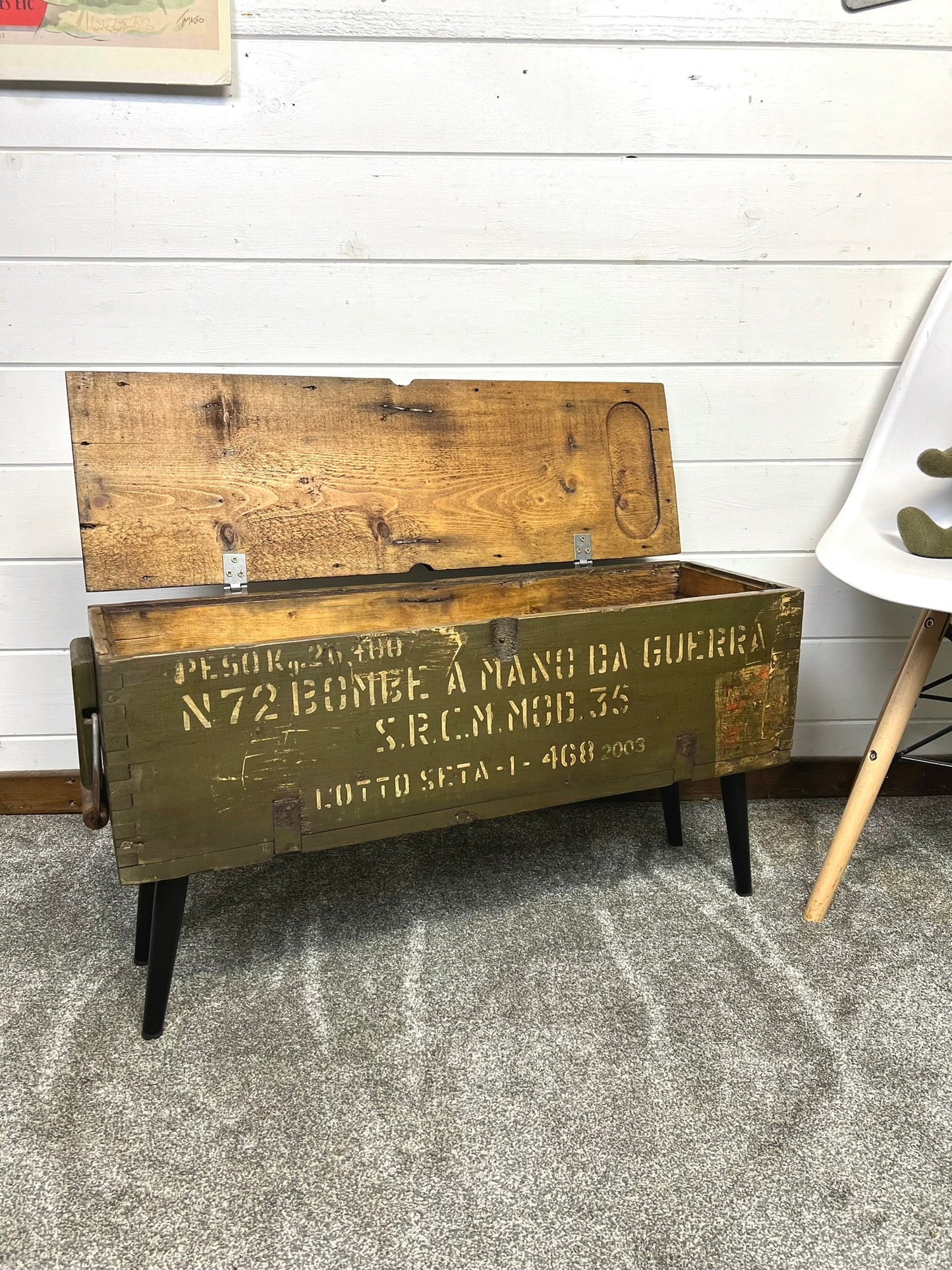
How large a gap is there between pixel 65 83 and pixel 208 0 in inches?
9.5

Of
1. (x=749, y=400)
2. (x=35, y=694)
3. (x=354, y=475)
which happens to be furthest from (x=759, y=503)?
(x=35, y=694)

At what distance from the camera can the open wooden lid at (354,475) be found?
118 centimetres

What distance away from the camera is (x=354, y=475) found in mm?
1280

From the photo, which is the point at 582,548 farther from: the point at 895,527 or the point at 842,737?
the point at 842,737

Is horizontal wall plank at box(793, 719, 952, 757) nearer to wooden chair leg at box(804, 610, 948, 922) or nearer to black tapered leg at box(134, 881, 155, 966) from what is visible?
wooden chair leg at box(804, 610, 948, 922)

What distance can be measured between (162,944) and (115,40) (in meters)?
1.24

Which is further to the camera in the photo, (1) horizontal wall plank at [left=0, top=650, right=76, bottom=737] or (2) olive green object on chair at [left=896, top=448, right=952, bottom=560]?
(1) horizontal wall plank at [left=0, top=650, right=76, bottom=737]

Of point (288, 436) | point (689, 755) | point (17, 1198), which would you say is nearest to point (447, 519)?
point (288, 436)

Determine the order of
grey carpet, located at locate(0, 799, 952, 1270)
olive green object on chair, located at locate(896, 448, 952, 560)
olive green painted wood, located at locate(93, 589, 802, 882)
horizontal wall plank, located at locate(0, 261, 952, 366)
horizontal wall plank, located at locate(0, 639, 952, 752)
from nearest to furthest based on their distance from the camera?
grey carpet, located at locate(0, 799, 952, 1270), olive green painted wood, located at locate(93, 589, 802, 882), olive green object on chair, located at locate(896, 448, 952, 560), horizontal wall plank, located at locate(0, 261, 952, 366), horizontal wall plank, located at locate(0, 639, 952, 752)

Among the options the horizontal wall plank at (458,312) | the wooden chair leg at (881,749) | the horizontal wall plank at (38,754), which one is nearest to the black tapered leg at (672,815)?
the wooden chair leg at (881,749)

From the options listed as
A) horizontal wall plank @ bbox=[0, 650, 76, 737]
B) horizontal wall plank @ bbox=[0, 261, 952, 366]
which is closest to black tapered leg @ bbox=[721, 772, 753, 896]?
horizontal wall plank @ bbox=[0, 261, 952, 366]

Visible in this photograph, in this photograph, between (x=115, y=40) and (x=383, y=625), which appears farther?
(x=383, y=625)

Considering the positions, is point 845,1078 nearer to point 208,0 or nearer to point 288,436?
point 288,436

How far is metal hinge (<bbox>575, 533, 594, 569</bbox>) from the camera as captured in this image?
138cm
